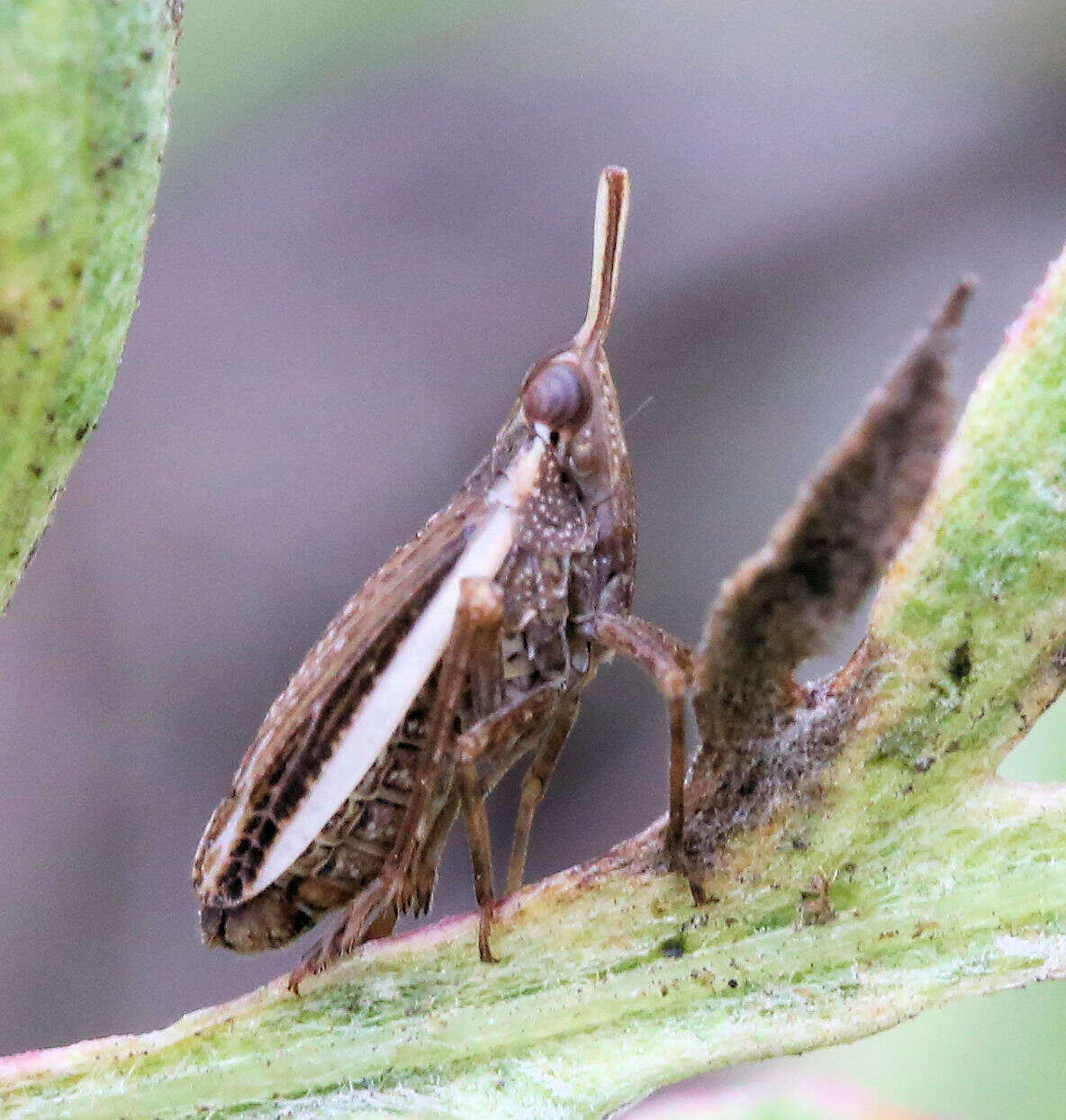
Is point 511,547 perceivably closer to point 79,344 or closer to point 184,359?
point 79,344

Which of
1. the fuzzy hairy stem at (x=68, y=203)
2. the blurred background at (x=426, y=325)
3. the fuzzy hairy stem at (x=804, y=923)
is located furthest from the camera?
the blurred background at (x=426, y=325)

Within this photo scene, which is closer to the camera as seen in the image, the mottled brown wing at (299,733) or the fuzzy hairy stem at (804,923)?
the fuzzy hairy stem at (804,923)

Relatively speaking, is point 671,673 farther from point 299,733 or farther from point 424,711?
point 299,733

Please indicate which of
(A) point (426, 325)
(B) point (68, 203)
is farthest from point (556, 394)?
(A) point (426, 325)

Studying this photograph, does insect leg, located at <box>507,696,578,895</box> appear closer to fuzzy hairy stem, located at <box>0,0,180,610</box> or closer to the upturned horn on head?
the upturned horn on head

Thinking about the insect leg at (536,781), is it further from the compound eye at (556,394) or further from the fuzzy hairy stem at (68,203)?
the fuzzy hairy stem at (68,203)

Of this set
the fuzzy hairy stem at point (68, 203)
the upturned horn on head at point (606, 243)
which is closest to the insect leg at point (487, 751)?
the upturned horn on head at point (606, 243)

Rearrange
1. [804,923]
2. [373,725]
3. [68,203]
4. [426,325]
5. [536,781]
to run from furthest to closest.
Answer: [426,325], [536,781], [373,725], [804,923], [68,203]
